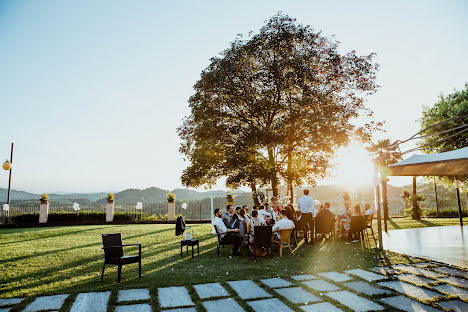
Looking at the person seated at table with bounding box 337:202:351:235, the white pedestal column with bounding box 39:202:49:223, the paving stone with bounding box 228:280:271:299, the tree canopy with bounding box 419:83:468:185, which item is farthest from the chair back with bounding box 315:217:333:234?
the white pedestal column with bounding box 39:202:49:223

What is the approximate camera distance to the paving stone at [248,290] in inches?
199

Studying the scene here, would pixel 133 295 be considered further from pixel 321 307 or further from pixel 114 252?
pixel 321 307

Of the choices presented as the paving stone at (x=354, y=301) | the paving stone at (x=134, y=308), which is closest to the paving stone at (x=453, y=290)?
the paving stone at (x=354, y=301)

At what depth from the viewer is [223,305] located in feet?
15.1

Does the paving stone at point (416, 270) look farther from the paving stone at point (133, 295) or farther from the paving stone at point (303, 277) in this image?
the paving stone at point (133, 295)

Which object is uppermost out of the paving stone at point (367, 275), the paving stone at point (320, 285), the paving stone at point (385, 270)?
the paving stone at point (385, 270)

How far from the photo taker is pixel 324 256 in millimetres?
8438

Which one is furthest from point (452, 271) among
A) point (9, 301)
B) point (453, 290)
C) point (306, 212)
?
point (9, 301)

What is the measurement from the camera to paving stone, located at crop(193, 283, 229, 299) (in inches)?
199

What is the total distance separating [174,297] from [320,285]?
254 centimetres

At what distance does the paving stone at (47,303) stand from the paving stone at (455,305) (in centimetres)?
546

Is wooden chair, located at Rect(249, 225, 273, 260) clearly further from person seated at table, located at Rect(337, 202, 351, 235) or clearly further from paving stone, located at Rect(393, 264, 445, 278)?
person seated at table, located at Rect(337, 202, 351, 235)

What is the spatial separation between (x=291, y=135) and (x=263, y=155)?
2644 millimetres

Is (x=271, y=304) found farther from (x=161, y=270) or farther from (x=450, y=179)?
(x=450, y=179)
